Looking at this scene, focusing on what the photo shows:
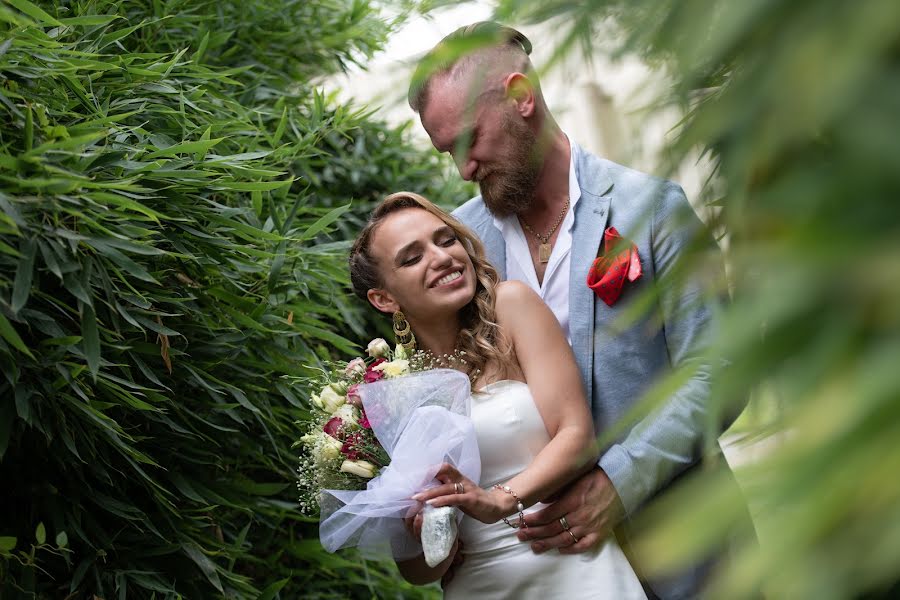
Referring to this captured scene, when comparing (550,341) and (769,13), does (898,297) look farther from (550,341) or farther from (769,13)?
(550,341)

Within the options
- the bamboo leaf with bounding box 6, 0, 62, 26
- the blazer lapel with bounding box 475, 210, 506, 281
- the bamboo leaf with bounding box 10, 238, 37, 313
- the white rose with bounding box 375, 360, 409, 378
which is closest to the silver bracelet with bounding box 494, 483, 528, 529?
the white rose with bounding box 375, 360, 409, 378

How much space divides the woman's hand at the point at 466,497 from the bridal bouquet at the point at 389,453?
25 mm

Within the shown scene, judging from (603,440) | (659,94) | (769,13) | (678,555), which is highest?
(769,13)

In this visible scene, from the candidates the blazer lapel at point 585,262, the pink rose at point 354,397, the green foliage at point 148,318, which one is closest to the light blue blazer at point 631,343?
the blazer lapel at point 585,262

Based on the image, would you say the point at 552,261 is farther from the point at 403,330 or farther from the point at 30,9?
the point at 30,9

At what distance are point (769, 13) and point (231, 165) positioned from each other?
210 centimetres

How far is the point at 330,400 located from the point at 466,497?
445 millimetres

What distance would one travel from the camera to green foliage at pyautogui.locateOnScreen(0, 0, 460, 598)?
6.93 feet

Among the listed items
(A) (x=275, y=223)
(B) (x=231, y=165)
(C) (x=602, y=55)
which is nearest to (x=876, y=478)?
(C) (x=602, y=55)

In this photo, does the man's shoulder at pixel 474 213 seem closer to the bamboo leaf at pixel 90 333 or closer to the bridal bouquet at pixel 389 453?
the bridal bouquet at pixel 389 453

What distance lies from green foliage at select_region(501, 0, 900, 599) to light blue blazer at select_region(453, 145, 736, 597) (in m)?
1.53

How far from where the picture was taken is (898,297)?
0.48 metres

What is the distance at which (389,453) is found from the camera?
217cm

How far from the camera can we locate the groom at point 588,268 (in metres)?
2.22
